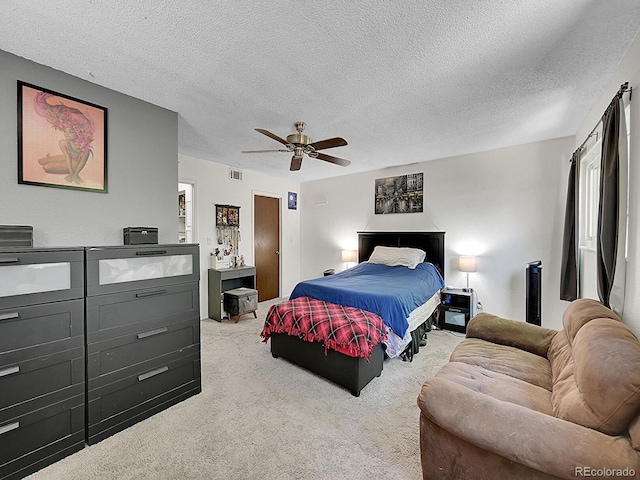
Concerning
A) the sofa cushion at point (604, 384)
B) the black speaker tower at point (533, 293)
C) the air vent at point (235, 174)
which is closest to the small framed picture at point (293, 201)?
the air vent at point (235, 174)

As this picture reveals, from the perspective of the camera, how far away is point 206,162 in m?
4.44

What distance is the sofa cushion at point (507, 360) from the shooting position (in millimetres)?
1724

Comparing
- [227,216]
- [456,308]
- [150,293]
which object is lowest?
[456,308]

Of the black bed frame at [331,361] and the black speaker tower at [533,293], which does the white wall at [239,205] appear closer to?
the black bed frame at [331,361]

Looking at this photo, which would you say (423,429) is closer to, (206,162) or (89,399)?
(89,399)

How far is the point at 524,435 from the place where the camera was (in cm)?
110

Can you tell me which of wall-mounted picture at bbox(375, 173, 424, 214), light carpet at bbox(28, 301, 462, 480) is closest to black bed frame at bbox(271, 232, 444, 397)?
light carpet at bbox(28, 301, 462, 480)

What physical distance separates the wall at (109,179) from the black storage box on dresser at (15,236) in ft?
0.80

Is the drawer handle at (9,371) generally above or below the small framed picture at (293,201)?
below

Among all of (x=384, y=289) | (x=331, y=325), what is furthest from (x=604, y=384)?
(x=384, y=289)

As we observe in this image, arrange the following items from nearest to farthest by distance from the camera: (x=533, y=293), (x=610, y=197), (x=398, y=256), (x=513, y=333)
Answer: (x=610, y=197) → (x=513, y=333) → (x=533, y=293) → (x=398, y=256)

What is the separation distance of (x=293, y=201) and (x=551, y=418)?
549 cm

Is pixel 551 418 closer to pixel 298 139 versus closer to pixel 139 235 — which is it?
pixel 298 139

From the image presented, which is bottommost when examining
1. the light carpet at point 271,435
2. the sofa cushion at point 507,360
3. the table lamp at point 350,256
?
the light carpet at point 271,435
